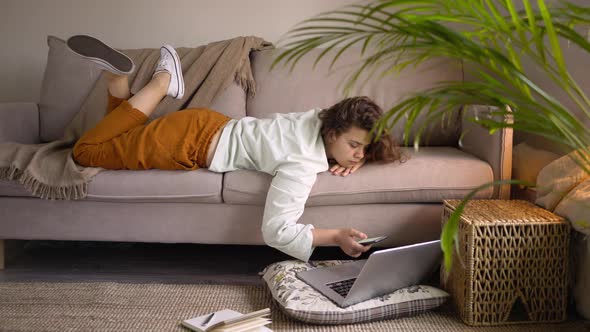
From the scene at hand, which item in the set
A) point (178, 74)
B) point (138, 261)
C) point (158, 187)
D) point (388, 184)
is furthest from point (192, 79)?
point (388, 184)

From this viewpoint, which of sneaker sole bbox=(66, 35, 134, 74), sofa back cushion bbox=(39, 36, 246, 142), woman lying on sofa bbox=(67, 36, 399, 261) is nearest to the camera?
woman lying on sofa bbox=(67, 36, 399, 261)

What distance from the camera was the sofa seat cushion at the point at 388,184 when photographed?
2.14m

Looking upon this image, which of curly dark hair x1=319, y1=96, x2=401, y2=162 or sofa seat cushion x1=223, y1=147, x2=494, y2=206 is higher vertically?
curly dark hair x1=319, y1=96, x2=401, y2=162

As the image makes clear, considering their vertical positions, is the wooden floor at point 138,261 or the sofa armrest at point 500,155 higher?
the sofa armrest at point 500,155

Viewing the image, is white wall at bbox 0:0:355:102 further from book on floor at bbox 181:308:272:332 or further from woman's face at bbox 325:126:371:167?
book on floor at bbox 181:308:272:332

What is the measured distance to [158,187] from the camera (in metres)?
2.17

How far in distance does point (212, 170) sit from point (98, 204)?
429mm

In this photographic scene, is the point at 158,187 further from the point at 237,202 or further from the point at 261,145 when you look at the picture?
the point at 261,145

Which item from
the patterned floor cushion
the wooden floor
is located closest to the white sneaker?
the wooden floor

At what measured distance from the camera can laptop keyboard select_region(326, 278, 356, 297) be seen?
6.11ft

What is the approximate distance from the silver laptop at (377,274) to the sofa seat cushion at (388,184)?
26 centimetres

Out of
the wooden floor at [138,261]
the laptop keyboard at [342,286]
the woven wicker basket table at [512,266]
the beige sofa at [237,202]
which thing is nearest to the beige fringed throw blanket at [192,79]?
the beige sofa at [237,202]

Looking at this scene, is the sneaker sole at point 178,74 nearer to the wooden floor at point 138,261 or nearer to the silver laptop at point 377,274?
the wooden floor at point 138,261

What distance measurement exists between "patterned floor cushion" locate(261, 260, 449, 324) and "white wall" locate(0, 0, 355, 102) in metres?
1.73
